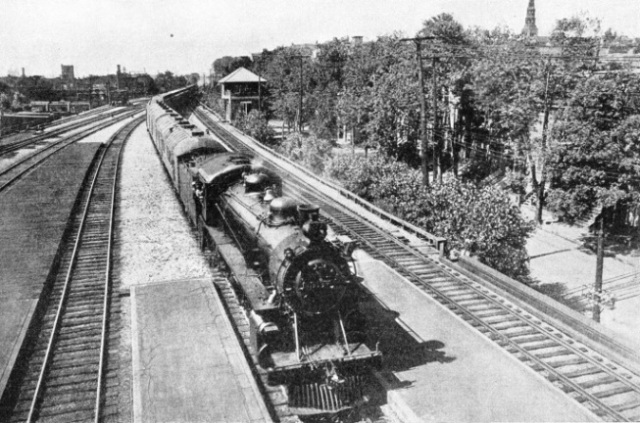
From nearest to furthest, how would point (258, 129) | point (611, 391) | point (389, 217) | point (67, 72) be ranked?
point (611, 391), point (389, 217), point (258, 129), point (67, 72)

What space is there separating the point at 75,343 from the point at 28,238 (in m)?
8.56

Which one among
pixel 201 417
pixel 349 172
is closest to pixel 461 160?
pixel 349 172

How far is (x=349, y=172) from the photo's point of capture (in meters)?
29.2

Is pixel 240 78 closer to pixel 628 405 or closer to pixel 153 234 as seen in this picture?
pixel 153 234

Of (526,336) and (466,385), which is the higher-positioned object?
(466,385)

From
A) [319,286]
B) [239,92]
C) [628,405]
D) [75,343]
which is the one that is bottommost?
[628,405]

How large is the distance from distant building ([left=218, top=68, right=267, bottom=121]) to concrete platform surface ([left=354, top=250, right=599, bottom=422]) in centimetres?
5542

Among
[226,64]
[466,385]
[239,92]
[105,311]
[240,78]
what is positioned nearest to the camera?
[466,385]

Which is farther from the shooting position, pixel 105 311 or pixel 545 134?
pixel 545 134

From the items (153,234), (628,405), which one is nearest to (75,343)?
(153,234)

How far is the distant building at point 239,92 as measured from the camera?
65000 millimetres

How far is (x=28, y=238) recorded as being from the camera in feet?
62.4

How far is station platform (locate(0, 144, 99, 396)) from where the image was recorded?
12539 mm

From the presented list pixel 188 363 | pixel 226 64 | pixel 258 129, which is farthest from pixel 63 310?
pixel 226 64
